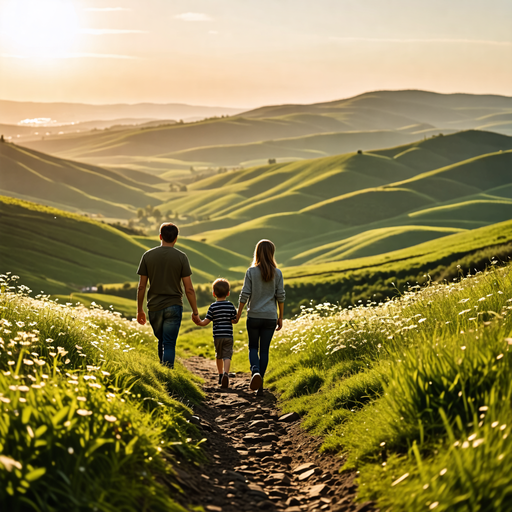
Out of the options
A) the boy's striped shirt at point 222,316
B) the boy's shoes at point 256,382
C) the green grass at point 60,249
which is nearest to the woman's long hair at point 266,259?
the boy's striped shirt at point 222,316

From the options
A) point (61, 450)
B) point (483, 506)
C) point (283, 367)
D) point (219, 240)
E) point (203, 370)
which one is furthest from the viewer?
point (219, 240)

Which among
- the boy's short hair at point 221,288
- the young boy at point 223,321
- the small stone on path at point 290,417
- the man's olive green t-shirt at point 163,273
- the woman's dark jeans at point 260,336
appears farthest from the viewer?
the young boy at point 223,321

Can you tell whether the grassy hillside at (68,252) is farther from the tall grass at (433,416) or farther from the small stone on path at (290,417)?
the tall grass at (433,416)

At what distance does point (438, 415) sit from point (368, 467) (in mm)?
964

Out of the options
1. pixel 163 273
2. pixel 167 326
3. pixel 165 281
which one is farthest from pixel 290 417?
pixel 163 273

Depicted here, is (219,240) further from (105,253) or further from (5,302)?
(5,302)

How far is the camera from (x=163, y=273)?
32.7 feet

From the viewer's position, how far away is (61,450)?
424 cm

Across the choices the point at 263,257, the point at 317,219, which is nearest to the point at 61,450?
the point at 263,257

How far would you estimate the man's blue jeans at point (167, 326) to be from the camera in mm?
10031

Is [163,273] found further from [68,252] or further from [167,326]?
[68,252]

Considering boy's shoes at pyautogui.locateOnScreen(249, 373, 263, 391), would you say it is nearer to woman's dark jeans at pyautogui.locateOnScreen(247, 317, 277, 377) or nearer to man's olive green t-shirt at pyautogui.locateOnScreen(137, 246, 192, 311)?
woman's dark jeans at pyautogui.locateOnScreen(247, 317, 277, 377)

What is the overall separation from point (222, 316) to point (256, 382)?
1.50 m

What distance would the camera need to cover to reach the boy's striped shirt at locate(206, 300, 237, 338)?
1105 cm
